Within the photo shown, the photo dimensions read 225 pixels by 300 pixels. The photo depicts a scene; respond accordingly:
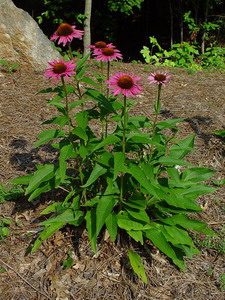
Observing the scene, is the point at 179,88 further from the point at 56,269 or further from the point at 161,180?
the point at 56,269

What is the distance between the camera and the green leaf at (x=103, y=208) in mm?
1914

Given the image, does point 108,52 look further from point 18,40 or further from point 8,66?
point 18,40

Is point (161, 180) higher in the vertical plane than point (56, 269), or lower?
higher

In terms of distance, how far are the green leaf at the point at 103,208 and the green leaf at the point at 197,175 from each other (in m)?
0.74

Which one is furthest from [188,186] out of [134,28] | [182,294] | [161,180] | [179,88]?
[134,28]

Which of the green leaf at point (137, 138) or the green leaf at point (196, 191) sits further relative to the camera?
the green leaf at point (196, 191)

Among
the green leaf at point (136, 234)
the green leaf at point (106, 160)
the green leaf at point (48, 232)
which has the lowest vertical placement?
the green leaf at point (48, 232)

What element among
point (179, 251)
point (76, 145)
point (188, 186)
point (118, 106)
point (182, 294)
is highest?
point (118, 106)

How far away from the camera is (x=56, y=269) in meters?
2.24

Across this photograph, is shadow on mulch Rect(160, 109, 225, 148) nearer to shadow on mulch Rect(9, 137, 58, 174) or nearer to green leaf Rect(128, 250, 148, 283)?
shadow on mulch Rect(9, 137, 58, 174)

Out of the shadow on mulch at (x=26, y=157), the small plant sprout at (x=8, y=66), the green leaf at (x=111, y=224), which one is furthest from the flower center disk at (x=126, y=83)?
the small plant sprout at (x=8, y=66)

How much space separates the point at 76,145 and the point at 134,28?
944 cm

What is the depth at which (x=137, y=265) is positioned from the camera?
2.12 meters

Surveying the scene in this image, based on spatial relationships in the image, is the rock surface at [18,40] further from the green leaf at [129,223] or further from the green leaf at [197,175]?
the green leaf at [129,223]
